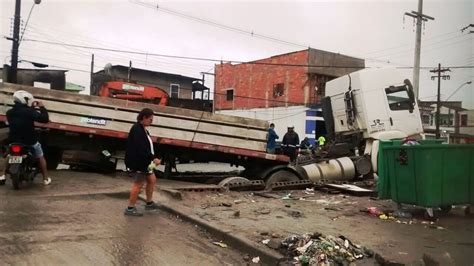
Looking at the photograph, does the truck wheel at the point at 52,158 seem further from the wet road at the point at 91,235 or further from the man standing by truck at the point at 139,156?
the man standing by truck at the point at 139,156

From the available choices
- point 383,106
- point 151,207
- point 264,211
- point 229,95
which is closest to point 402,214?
point 264,211

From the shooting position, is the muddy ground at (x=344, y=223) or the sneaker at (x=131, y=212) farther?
the sneaker at (x=131, y=212)

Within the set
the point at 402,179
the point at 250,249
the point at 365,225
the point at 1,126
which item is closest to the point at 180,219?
the point at 250,249

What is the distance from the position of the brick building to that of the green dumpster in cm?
2592

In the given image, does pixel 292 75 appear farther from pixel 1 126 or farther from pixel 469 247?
pixel 469 247

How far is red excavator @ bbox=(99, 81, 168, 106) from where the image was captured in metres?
13.0

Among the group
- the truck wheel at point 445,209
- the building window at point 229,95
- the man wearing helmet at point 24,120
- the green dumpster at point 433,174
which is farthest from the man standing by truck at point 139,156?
the building window at point 229,95

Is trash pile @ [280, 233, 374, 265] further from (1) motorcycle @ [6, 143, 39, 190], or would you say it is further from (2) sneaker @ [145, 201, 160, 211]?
(1) motorcycle @ [6, 143, 39, 190]

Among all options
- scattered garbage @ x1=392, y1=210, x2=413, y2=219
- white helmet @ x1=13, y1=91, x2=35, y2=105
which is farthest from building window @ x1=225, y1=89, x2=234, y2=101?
scattered garbage @ x1=392, y1=210, x2=413, y2=219

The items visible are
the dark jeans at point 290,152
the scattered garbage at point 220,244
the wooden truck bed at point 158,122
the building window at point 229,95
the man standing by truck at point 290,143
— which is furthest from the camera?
the building window at point 229,95

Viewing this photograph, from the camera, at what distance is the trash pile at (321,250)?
4.29 metres

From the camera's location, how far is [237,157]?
11297 millimetres

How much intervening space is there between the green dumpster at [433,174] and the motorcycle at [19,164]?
620cm

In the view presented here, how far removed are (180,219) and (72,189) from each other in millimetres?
2852
